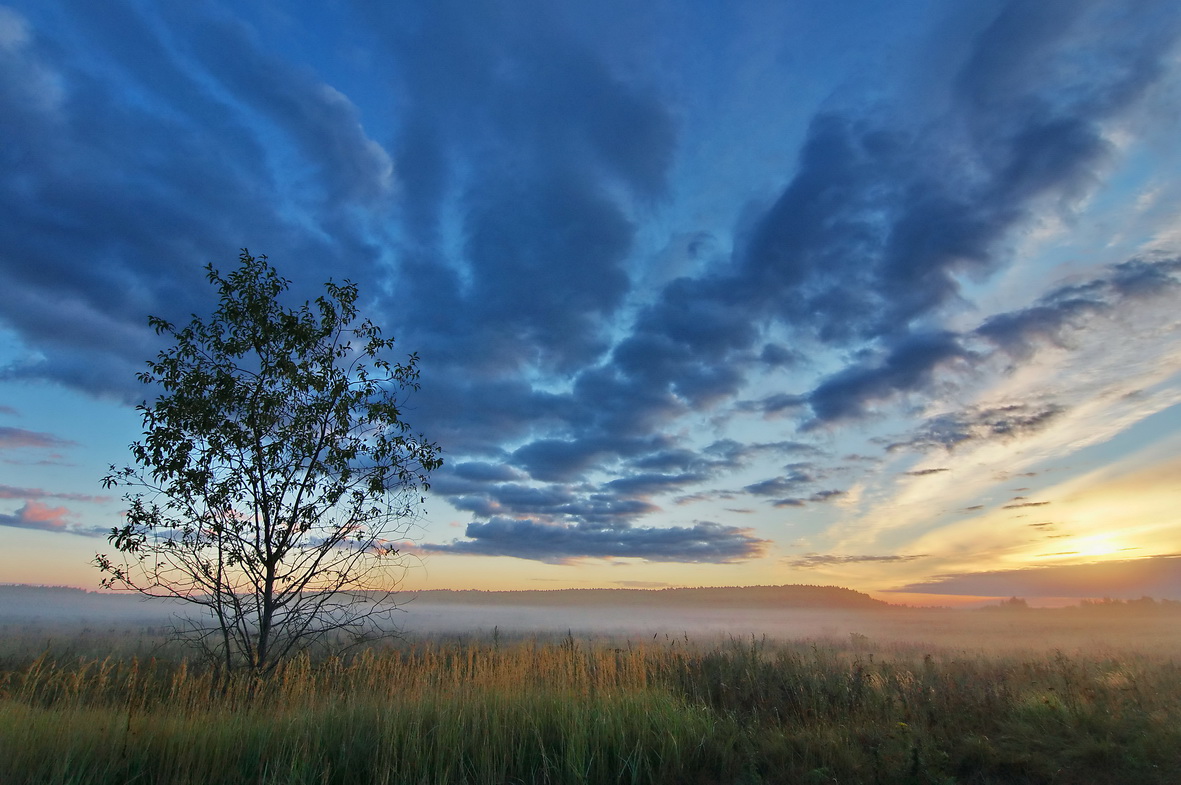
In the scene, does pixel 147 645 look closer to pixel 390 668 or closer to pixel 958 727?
pixel 390 668

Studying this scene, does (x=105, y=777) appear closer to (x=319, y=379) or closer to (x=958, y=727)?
(x=319, y=379)

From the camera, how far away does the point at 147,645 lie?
86.9 ft

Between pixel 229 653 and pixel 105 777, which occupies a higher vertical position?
pixel 229 653

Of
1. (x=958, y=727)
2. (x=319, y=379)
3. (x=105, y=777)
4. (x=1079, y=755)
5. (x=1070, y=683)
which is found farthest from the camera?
(x=1070, y=683)

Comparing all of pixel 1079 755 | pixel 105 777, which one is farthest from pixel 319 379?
pixel 1079 755

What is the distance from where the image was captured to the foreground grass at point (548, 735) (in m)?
7.90

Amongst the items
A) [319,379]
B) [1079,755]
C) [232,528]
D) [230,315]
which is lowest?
[1079,755]

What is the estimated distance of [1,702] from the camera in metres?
9.84

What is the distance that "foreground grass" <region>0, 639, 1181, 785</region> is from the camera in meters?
7.90

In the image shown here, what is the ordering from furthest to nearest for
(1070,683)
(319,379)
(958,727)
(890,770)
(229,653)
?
(1070,683), (319,379), (229,653), (958,727), (890,770)

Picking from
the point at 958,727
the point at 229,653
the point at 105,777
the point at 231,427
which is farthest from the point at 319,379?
the point at 958,727

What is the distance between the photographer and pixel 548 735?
9.45m

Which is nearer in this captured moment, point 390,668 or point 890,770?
point 890,770

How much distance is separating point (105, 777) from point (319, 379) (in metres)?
7.40
